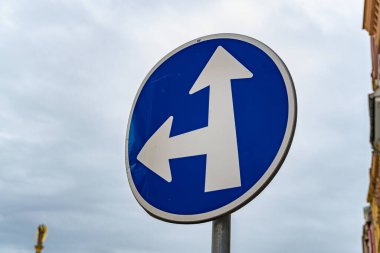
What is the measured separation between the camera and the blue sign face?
5.52 feet

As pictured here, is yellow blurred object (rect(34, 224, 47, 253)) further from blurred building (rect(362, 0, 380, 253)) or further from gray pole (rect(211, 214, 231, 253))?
gray pole (rect(211, 214, 231, 253))

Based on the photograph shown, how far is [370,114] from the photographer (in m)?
21.6

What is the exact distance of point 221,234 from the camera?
1577 millimetres

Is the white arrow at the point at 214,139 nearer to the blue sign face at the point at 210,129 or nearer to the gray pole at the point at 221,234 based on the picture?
the blue sign face at the point at 210,129

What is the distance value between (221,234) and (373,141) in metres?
23.2

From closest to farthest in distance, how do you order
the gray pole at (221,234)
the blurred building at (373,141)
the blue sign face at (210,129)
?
1. the gray pole at (221,234)
2. the blue sign face at (210,129)
3. the blurred building at (373,141)

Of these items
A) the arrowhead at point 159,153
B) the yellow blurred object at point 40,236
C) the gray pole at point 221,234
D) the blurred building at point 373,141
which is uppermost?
the blurred building at point 373,141

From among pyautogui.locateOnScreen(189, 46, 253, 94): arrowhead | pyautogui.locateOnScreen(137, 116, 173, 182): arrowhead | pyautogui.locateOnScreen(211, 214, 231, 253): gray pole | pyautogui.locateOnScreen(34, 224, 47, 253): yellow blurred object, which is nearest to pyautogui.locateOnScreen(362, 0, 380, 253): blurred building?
pyautogui.locateOnScreen(34, 224, 47, 253): yellow blurred object

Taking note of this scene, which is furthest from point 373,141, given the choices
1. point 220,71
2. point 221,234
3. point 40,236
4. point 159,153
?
point 221,234

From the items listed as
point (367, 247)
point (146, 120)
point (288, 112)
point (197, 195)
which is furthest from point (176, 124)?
point (367, 247)

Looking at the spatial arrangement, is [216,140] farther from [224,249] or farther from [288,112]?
[224,249]

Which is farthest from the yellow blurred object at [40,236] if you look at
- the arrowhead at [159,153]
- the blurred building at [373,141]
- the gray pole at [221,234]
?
the gray pole at [221,234]

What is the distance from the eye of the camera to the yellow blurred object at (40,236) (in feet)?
53.4

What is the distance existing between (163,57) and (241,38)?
1.29 feet
